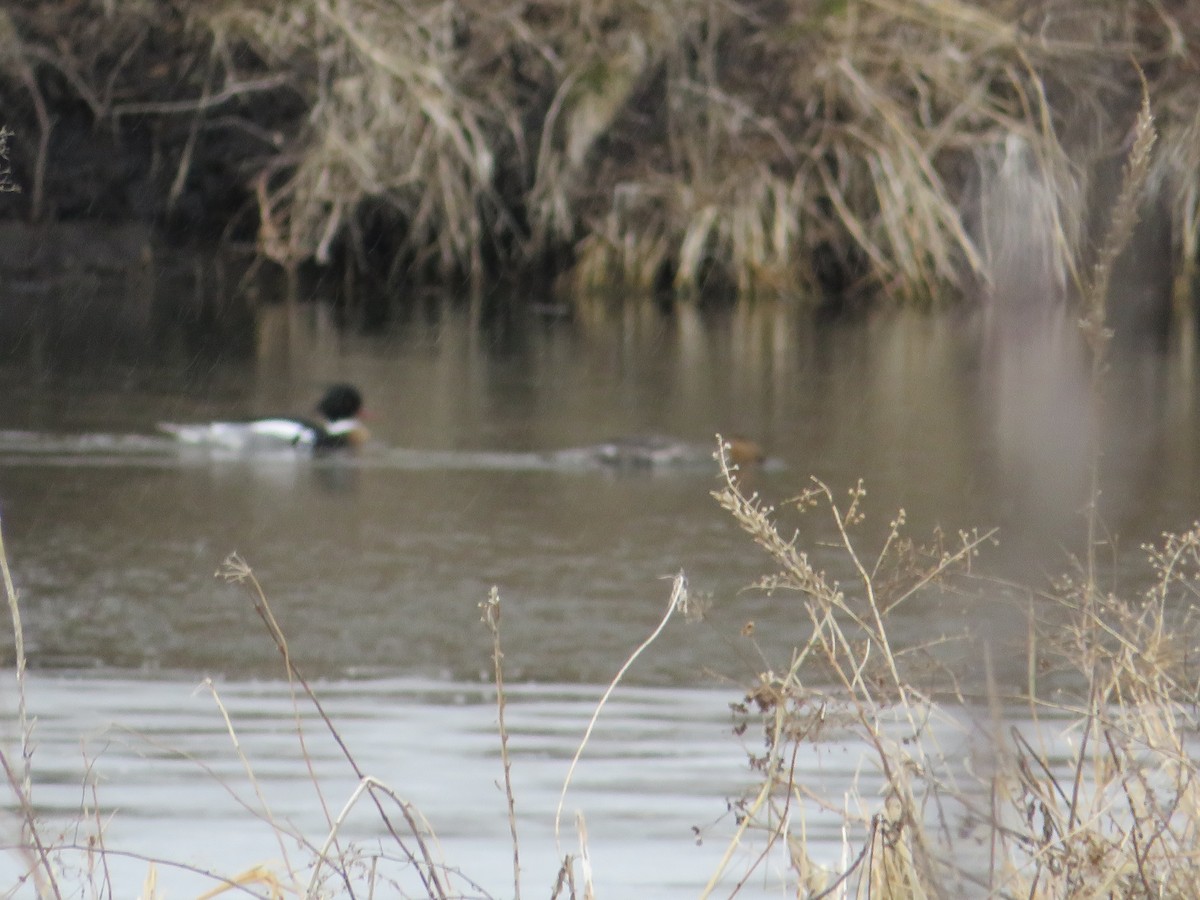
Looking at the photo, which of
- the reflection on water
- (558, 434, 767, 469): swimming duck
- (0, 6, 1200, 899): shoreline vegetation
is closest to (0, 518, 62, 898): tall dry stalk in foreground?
(0, 6, 1200, 899): shoreline vegetation

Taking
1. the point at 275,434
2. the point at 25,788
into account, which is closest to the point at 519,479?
the point at 275,434

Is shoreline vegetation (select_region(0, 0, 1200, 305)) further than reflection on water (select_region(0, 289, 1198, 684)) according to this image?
Yes

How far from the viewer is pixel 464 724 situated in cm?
494

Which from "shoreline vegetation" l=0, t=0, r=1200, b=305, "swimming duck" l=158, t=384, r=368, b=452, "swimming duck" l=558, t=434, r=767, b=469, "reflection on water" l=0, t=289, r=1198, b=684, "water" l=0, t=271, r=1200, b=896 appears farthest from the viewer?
"shoreline vegetation" l=0, t=0, r=1200, b=305

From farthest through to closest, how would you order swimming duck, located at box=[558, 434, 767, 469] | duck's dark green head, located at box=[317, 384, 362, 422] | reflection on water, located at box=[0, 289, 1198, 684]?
duck's dark green head, located at box=[317, 384, 362, 422] < swimming duck, located at box=[558, 434, 767, 469] < reflection on water, located at box=[0, 289, 1198, 684]

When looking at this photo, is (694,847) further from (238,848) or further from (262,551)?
(262,551)

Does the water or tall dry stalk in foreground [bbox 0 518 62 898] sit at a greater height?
tall dry stalk in foreground [bbox 0 518 62 898]

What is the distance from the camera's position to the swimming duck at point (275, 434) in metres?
10.5

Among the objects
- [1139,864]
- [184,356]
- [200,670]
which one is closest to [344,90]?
[184,356]

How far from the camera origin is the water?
402cm

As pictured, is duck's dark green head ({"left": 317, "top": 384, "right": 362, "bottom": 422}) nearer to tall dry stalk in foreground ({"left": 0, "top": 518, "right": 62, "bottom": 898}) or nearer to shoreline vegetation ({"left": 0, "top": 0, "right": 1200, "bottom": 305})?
tall dry stalk in foreground ({"left": 0, "top": 518, "right": 62, "bottom": 898})

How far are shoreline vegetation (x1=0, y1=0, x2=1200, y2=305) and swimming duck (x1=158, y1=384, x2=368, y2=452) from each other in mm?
8635

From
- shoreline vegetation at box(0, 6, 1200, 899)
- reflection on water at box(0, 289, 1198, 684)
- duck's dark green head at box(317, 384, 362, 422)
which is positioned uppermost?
shoreline vegetation at box(0, 6, 1200, 899)

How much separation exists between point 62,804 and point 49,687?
136 cm
